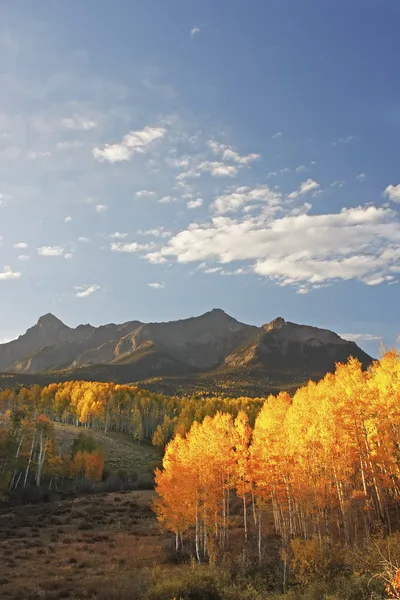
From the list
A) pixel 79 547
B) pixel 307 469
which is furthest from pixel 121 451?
pixel 307 469

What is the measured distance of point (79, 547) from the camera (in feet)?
117

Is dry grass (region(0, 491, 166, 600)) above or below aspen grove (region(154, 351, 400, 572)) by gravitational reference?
below

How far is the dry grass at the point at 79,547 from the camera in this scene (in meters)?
23.0

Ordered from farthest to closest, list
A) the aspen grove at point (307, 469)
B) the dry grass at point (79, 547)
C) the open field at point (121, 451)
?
the open field at point (121, 451)
the aspen grove at point (307, 469)
the dry grass at point (79, 547)

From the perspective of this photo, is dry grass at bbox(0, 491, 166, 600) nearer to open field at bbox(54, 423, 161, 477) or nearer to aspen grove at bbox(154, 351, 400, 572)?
aspen grove at bbox(154, 351, 400, 572)

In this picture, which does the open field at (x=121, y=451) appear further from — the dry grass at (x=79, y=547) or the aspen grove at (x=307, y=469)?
the aspen grove at (x=307, y=469)

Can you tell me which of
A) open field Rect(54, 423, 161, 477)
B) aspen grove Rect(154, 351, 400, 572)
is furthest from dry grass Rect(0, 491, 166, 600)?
open field Rect(54, 423, 161, 477)

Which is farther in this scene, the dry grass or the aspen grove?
the aspen grove

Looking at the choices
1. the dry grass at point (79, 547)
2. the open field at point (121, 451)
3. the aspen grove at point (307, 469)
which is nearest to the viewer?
the dry grass at point (79, 547)

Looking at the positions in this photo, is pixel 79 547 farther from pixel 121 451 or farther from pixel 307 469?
pixel 121 451

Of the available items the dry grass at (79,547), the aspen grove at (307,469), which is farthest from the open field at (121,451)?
the aspen grove at (307,469)

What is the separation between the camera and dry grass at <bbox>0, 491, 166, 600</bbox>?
2298cm

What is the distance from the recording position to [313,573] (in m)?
23.2


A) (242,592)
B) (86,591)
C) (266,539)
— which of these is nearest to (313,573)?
(242,592)
